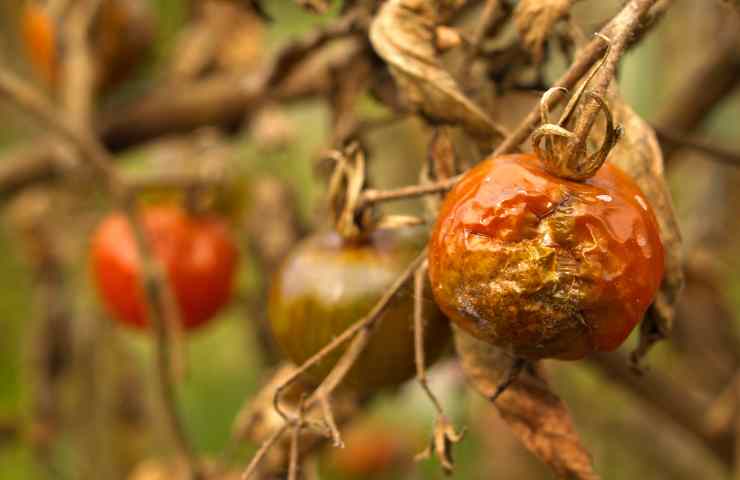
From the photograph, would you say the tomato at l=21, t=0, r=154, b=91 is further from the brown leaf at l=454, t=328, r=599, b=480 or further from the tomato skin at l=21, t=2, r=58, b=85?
the brown leaf at l=454, t=328, r=599, b=480

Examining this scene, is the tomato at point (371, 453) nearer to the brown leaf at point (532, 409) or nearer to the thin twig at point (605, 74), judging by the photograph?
the brown leaf at point (532, 409)

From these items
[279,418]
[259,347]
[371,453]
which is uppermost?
[279,418]

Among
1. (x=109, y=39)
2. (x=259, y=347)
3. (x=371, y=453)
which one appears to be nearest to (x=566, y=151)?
(x=259, y=347)

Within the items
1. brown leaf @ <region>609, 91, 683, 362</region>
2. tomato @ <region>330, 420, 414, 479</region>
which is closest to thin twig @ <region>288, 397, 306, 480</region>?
brown leaf @ <region>609, 91, 683, 362</region>

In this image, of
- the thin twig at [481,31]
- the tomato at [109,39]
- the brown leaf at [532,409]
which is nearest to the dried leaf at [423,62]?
the thin twig at [481,31]

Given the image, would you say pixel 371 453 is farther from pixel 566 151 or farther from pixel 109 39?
pixel 566 151

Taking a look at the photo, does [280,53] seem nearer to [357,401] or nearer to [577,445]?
[357,401]
